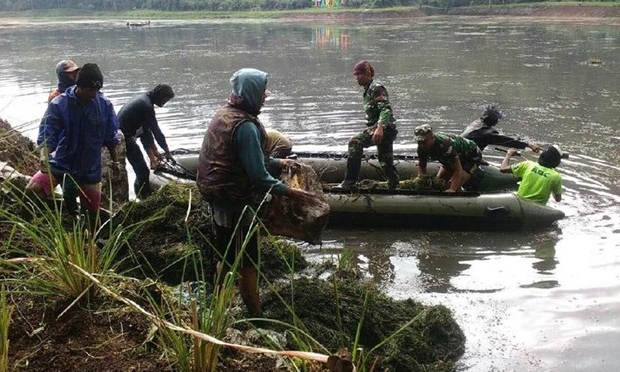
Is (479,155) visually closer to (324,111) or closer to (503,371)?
(503,371)

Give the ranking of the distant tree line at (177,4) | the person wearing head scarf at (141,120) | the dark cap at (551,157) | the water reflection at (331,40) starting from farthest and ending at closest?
the distant tree line at (177,4) < the water reflection at (331,40) < the person wearing head scarf at (141,120) < the dark cap at (551,157)

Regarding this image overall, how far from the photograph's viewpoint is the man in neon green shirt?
6.98m

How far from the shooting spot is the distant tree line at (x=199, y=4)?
5834 centimetres

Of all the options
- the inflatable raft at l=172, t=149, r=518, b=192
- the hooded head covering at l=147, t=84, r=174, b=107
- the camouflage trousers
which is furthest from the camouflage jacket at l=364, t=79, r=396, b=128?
the hooded head covering at l=147, t=84, r=174, b=107

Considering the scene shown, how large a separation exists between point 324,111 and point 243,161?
10.9 m

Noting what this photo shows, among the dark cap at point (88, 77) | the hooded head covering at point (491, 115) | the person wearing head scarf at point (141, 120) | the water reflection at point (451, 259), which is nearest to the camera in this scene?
the dark cap at point (88, 77)

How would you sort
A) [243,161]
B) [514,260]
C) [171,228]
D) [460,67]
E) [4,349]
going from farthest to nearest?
[460,67] → [514,260] → [171,228] → [243,161] → [4,349]

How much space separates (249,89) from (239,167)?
1.60ft

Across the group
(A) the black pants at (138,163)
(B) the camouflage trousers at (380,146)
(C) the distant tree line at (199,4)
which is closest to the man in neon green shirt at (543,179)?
(B) the camouflage trousers at (380,146)

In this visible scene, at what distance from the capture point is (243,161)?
3713mm

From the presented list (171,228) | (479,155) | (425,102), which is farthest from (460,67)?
(171,228)

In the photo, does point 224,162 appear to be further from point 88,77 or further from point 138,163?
point 138,163

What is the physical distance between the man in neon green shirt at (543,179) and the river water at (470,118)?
1.39ft

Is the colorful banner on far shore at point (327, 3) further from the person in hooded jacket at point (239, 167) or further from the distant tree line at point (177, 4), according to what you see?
the person in hooded jacket at point (239, 167)
